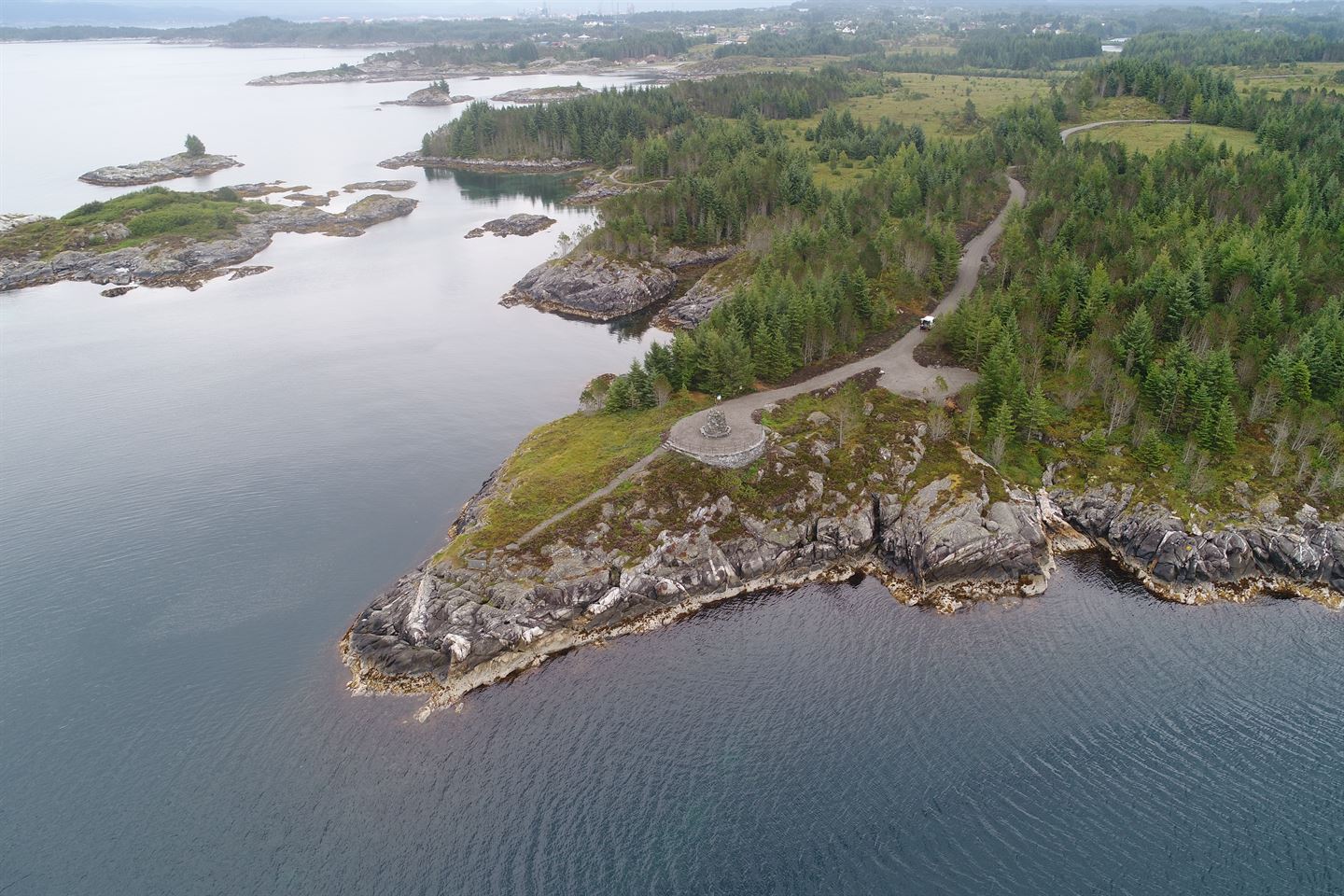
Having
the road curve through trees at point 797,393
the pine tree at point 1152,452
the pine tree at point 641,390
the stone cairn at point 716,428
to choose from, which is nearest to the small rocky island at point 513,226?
the pine tree at point 641,390

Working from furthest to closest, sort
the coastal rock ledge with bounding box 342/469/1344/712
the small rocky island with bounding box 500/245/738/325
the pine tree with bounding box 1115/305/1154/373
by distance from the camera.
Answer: the small rocky island with bounding box 500/245/738/325 → the pine tree with bounding box 1115/305/1154/373 → the coastal rock ledge with bounding box 342/469/1344/712

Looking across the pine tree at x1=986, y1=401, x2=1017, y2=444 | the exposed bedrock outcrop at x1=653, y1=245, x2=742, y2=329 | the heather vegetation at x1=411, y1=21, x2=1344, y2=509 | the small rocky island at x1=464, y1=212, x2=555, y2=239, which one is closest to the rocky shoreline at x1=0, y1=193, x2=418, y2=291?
the small rocky island at x1=464, y1=212, x2=555, y2=239

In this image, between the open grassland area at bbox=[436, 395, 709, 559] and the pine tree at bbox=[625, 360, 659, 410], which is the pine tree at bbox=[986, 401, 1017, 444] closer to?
the open grassland area at bbox=[436, 395, 709, 559]

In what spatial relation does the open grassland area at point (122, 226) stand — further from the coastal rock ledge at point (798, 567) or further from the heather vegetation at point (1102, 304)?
the coastal rock ledge at point (798, 567)

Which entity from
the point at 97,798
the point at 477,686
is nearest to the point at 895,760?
the point at 477,686

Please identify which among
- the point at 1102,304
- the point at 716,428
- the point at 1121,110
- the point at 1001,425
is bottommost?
the point at 1001,425

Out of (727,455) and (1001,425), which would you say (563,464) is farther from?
(1001,425)

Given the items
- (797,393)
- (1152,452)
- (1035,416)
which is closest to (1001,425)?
(1035,416)

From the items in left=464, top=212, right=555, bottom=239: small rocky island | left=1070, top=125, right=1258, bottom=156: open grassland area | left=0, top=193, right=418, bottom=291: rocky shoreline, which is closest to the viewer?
left=1070, top=125, right=1258, bottom=156: open grassland area
